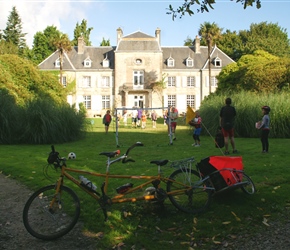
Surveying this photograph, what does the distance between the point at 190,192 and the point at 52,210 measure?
6.72 ft

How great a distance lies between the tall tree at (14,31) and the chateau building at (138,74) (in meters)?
17.8

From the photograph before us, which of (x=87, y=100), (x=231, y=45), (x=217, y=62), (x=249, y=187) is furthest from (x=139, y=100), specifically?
(x=249, y=187)

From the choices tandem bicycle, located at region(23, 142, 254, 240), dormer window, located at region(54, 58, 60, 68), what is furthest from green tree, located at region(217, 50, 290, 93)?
dormer window, located at region(54, 58, 60, 68)

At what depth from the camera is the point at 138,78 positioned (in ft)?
173

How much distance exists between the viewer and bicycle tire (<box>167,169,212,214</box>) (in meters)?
5.40

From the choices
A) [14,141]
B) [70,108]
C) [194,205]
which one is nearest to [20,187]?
[194,205]

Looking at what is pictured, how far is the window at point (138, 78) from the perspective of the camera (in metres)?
52.6

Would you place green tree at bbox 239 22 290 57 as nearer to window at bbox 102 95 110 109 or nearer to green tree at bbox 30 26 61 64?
window at bbox 102 95 110 109

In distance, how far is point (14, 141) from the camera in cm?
1645

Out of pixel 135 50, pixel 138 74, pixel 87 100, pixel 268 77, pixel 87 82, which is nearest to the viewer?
pixel 268 77

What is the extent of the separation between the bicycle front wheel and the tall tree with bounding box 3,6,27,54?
6680 centimetres

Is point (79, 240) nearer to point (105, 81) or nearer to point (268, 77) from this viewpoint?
point (268, 77)

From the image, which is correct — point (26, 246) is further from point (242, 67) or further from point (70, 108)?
point (242, 67)

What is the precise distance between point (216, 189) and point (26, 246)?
2.94 metres
